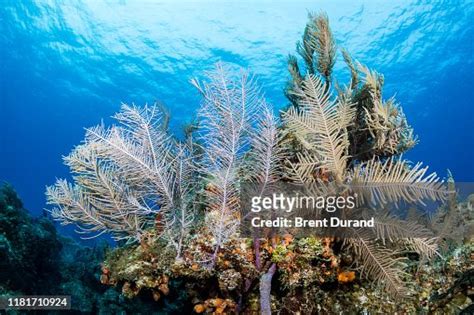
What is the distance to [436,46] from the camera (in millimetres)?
32000

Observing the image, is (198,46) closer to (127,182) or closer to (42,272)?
(42,272)

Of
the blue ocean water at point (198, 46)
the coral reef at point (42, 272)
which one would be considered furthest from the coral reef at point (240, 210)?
the blue ocean water at point (198, 46)

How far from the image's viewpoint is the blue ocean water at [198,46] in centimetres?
2727

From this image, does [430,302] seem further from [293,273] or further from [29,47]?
[29,47]

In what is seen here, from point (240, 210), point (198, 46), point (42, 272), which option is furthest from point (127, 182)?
point (198, 46)

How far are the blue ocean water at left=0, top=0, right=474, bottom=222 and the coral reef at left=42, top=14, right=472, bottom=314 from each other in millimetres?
16178

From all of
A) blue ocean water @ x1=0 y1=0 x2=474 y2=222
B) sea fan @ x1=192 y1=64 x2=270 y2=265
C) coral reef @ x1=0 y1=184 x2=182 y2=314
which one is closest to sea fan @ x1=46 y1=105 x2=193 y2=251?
sea fan @ x1=192 y1=64 x2=270 y2=265

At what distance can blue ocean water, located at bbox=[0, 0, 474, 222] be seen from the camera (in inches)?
1073

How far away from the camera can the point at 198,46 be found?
29.4m

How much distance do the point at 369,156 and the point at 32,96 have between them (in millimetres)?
57375

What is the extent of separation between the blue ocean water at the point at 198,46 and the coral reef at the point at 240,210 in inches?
637

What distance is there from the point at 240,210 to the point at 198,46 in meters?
28.1

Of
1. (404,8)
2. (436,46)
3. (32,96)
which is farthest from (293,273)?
(32,96)

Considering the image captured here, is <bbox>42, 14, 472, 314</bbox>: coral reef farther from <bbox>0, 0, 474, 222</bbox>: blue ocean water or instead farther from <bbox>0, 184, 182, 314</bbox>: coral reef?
<bbox>0, 0, 474, 222</bbox>: blue ocean water
